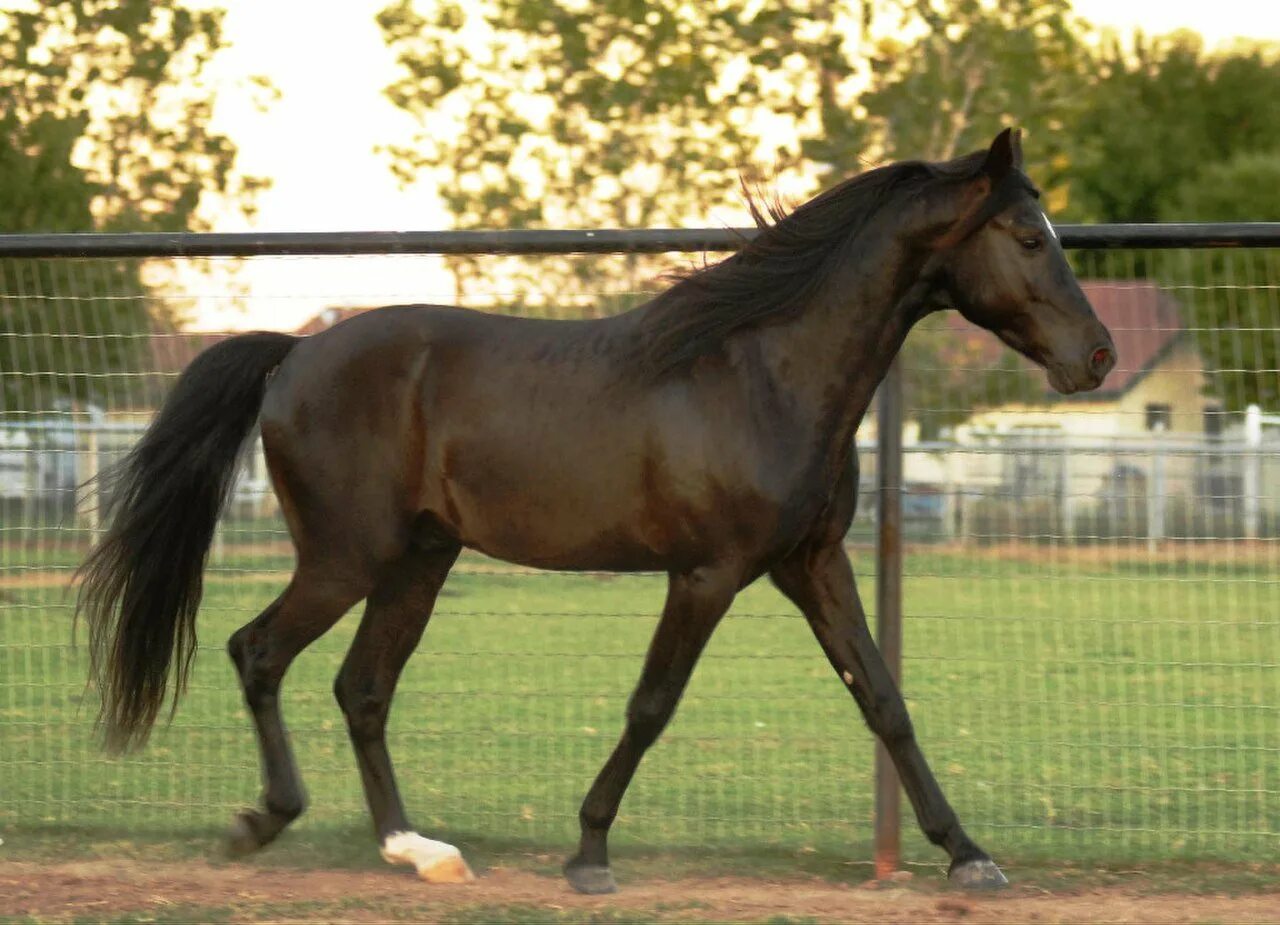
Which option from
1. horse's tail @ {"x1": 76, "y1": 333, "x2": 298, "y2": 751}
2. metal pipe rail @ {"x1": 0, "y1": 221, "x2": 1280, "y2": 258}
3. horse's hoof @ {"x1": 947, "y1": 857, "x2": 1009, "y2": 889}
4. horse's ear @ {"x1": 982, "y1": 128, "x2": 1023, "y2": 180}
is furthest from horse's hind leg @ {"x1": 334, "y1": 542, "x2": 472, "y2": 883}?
horse's ear @ {"x1": 982, "y1": 128, "x2": 1023, "y2": 180}

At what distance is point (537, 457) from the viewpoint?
5184 mm

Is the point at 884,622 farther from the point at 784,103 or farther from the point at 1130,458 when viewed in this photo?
the point at 784,103

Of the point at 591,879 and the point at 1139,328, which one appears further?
the point at 1139,328

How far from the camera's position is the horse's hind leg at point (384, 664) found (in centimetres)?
548

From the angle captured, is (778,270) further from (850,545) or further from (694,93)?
(694,93)

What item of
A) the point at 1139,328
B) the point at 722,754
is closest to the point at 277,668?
the point at 722,754

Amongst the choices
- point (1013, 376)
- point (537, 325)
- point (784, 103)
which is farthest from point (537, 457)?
point (784, 103)

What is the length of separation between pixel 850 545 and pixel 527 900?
5.68 feet

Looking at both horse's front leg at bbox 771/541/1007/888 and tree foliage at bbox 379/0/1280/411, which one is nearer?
horse's front leg at bbox 771/541/1007/888

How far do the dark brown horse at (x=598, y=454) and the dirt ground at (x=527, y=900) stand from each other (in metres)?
0.14

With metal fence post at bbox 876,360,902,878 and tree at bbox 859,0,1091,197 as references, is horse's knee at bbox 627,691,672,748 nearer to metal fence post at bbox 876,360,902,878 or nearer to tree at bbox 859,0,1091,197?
metal fence post at bbox 876,360,902,878

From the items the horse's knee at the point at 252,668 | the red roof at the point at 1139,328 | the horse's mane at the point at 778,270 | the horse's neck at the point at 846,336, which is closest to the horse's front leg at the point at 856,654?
the horse's neck at the point at 846,336

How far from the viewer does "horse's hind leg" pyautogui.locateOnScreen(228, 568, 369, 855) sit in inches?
211

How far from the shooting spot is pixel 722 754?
7730mm
